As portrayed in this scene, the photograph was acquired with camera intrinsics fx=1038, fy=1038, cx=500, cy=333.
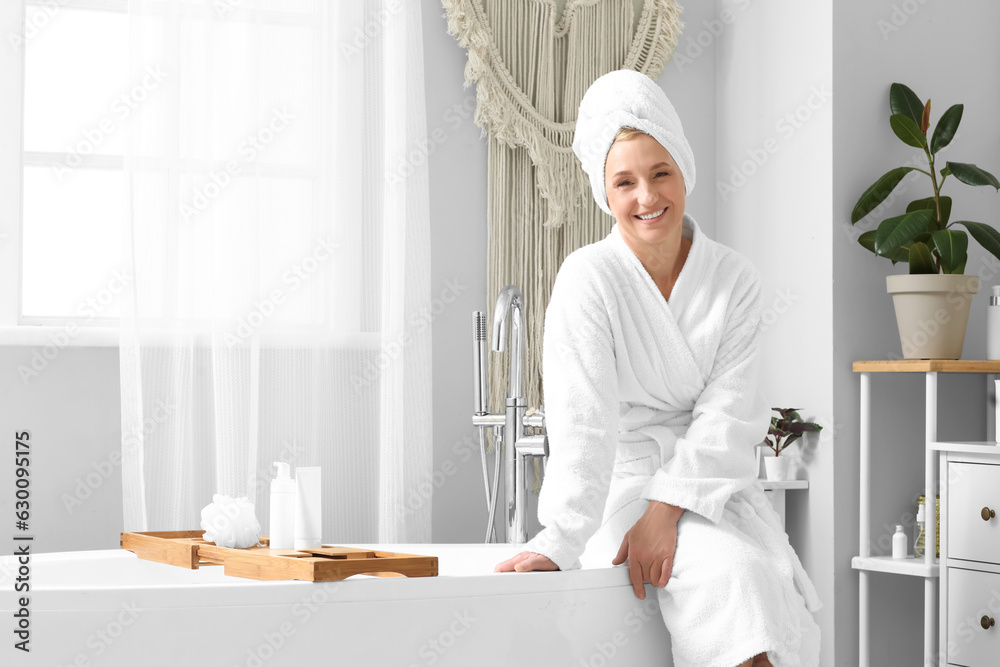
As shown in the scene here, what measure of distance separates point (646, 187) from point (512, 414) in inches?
30.5

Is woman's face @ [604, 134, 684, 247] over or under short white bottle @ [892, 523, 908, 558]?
over

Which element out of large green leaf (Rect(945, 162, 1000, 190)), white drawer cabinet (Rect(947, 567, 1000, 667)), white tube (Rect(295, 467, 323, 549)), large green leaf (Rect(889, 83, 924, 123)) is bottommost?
white drawer cabinet (Rect(947, 567, 1000, 667))

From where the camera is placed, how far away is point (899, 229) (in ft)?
7.23

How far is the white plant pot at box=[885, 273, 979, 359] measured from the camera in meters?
2.19

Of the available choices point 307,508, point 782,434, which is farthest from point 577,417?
point 782,434

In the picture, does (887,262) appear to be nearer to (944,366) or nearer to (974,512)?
(944,366)

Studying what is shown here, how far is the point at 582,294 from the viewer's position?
1679 mm

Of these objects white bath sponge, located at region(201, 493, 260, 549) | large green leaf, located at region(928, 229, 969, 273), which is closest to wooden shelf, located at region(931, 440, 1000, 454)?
large green leaf, located at region(928, 229, 969, 273)

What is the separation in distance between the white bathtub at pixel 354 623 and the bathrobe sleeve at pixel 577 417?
0.27ft

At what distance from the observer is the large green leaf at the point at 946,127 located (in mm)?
2275

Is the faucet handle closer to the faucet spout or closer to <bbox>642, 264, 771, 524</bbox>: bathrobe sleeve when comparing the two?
the faucet spout

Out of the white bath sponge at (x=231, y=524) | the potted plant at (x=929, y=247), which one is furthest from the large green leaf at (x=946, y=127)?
the white bath sponge at (x=231, y=524)

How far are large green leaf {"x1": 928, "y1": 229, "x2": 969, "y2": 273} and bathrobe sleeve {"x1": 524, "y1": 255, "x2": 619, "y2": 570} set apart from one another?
92 centimetres

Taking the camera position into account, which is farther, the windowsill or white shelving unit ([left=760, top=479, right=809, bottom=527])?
white shelving unit ([left=760, top=479, right=809, bottom=527])
